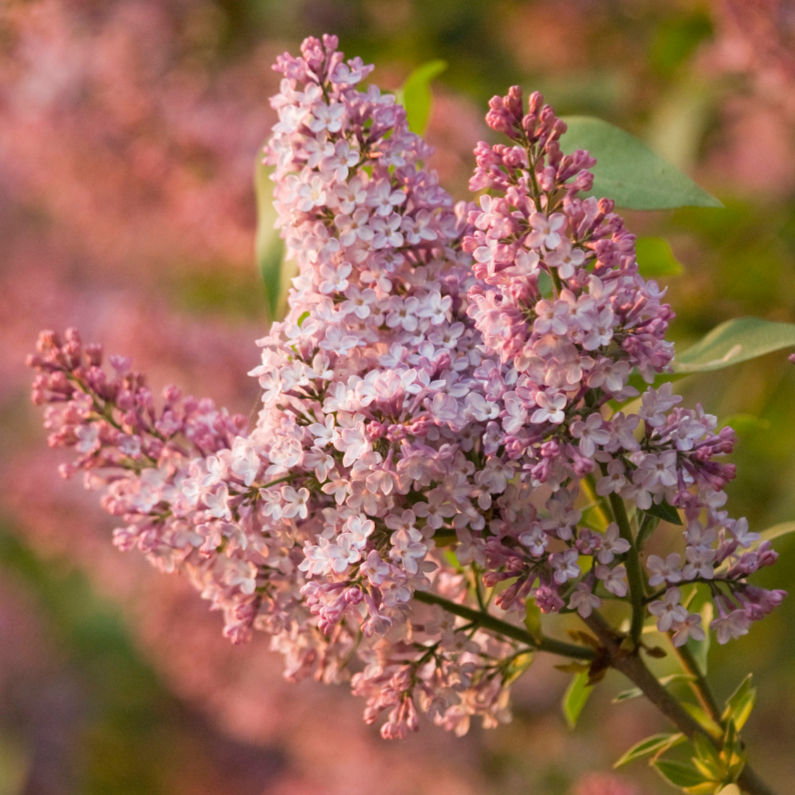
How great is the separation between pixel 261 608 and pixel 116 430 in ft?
0.51

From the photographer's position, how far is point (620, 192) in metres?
0.65

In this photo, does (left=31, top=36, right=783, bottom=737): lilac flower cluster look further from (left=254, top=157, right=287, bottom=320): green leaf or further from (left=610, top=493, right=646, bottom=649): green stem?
(left=254, top=157, right=287, bottom=320): green leaf

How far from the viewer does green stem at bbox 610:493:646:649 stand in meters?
0.54

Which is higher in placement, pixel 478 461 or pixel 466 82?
pixel 466 82

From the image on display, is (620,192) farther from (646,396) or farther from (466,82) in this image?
(466,82)

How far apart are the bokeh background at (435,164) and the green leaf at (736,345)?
0.78m

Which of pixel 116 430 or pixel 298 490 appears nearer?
pixel 298 490

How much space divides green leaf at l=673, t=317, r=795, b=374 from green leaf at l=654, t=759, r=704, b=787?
24 cm

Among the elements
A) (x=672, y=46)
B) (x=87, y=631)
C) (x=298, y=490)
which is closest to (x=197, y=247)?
(x=672, y=46)

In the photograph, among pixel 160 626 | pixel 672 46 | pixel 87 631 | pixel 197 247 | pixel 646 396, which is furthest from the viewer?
pixel 87 631

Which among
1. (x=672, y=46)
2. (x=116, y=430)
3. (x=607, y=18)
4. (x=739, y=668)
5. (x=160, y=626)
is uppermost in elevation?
(x=607, y=18)

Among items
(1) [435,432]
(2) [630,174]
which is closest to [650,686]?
(1) [435,432]

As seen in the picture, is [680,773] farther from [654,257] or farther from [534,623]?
[654,257]

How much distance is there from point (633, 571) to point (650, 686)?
84mm
